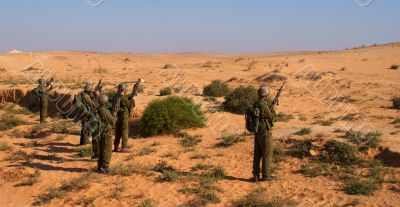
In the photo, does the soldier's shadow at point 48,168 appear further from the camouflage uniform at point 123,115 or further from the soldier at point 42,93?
the soldier at point 42,93

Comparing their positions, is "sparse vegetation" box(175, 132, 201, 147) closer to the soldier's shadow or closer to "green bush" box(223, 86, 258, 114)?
the soldier's shadow

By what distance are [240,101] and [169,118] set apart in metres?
3.49

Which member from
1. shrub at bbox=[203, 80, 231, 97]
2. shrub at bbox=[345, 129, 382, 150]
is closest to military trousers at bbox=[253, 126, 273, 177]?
shrub at bbox=[345, 129, 382, 150]

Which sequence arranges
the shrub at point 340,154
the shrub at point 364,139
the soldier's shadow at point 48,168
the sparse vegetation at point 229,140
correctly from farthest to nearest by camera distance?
the sparse vegetation at point 229,140, the soldier's shadow at point 48,168, the shrub at point 364,139, the shrub at point 340,154

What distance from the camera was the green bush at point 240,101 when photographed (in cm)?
1471

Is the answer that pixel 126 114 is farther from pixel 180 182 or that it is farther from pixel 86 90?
pixel 180 182

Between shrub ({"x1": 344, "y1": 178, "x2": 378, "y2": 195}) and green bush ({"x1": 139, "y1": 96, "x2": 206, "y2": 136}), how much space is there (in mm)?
5760

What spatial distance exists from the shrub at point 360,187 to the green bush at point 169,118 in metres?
5.76

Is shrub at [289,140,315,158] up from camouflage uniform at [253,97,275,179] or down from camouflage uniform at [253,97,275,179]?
down

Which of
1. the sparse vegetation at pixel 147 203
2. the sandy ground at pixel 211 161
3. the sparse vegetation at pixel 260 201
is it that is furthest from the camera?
the sandy ground at pixel 211 161

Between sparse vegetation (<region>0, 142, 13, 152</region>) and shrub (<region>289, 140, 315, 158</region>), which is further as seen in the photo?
sparse vegetation (<region>0, 142, 13, 152</region>)

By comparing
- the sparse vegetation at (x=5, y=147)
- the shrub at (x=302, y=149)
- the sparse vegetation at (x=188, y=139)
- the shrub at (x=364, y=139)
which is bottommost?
the sparse vegetation at (x=5, y=147)

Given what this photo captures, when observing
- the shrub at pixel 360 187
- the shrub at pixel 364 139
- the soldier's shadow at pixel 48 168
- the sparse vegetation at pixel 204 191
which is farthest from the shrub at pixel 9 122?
the shrub at pixel 360 187

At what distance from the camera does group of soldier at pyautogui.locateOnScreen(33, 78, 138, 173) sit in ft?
27.5
